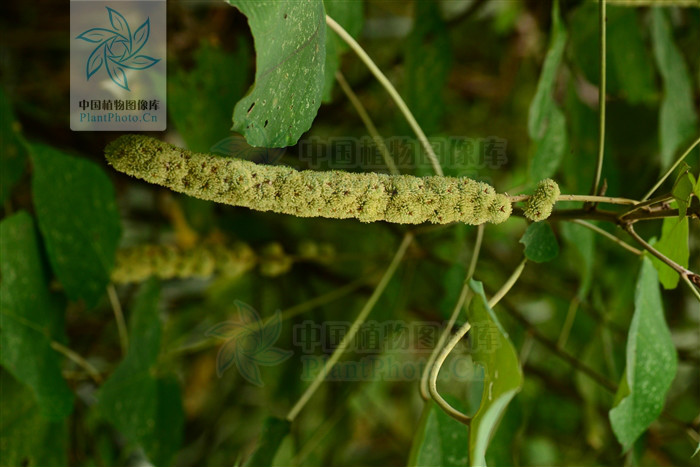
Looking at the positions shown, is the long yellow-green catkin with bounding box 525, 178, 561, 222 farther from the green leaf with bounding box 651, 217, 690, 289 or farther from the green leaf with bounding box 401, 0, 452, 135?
the green leaf with bounding box 401, 0, 452, 135

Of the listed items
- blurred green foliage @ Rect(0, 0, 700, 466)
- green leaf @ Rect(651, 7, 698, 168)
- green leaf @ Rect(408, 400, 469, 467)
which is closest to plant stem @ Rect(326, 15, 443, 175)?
blurred green foliage @ Rect(0, 0, 700, 466)

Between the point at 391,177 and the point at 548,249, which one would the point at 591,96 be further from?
the point at 391,177

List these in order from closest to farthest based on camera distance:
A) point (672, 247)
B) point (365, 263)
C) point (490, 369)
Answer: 1. point (490, 369)
2. point (672, 247)
3. point (365, 263)

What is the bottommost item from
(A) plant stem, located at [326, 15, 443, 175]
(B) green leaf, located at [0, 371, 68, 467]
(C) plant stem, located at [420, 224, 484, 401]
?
(B) green leaf, located at [0, 371, 68, 467]

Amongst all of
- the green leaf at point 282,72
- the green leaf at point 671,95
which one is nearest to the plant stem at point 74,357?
the green leaf at point 282,72

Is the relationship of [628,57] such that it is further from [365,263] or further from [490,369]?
[490,369]

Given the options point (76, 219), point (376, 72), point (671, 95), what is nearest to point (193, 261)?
point (76, 219)

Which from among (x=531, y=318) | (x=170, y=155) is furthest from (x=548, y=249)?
(x=531, y=318)
